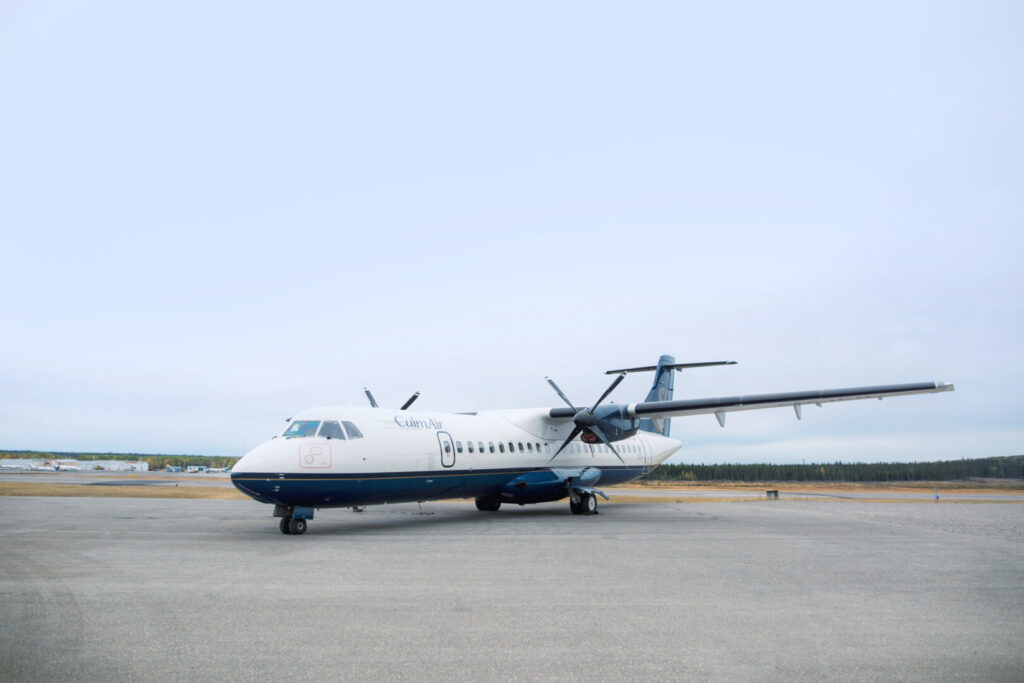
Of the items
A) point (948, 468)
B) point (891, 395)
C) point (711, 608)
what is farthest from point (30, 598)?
point (948, 468)

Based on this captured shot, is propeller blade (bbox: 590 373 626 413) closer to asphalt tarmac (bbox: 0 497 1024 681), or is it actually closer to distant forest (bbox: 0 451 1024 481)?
asphalt tarmac (bbox: 0 497 1024 681)

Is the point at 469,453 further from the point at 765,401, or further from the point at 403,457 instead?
the point at 765,401

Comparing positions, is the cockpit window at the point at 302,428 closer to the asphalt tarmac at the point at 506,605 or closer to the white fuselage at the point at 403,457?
the white fuselage at the point at 403,457

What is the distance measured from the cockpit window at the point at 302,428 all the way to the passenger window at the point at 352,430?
2.38ft

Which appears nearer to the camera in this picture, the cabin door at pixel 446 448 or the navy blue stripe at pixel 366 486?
the navy blue stripe at pixel 366 486

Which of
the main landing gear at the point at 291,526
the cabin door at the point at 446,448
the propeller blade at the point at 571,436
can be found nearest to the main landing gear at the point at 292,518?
the main landing gear at the point at 291,526

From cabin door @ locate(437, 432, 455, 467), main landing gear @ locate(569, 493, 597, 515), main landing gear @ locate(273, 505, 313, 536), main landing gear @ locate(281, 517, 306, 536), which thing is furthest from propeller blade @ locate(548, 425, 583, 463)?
main landing gear @ locate(281, 517, 306, 536)

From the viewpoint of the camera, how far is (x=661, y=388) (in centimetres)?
2898

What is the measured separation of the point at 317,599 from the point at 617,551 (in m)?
6.32

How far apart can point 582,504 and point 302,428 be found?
10278 millimetres

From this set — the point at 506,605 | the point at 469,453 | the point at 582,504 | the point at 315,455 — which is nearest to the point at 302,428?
the point at 315,455

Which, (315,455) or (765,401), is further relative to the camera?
(765,401)

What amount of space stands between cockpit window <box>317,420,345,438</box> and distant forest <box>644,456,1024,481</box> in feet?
249

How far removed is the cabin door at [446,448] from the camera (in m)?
19.0
